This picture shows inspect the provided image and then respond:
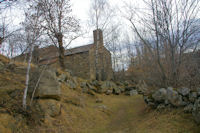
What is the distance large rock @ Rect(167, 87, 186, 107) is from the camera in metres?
6.22

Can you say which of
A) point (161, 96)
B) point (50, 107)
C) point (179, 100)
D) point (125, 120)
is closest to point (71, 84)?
point (50, 107)

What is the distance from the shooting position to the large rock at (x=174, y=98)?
6.22 meters

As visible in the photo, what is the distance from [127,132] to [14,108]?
4334 mm

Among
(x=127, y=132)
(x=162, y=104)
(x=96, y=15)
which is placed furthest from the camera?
(x=96, y=15)

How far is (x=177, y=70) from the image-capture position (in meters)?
7.98

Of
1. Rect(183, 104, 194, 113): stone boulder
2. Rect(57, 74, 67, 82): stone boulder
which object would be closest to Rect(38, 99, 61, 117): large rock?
Rect(57, 74, 67, 82): stone boulder

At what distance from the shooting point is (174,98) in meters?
6.43

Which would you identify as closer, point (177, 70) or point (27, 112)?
point (27, 112)

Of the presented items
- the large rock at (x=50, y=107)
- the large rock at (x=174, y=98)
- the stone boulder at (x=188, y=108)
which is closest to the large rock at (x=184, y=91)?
the large rock at (x=174, y=98)

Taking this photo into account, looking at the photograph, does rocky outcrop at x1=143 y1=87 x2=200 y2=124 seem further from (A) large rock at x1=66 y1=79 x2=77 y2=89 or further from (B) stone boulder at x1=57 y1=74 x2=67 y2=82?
(B) stone boulder at x1=57 y1=74 x2=67 y2=82

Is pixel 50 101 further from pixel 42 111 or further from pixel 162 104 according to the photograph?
pixel 162 104

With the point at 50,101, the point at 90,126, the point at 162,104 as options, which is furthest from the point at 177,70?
the point at 50,101

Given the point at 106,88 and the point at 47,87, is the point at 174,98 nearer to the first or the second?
the point at 47,87

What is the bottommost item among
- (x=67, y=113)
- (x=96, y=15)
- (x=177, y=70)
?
(x=67, y=113)
